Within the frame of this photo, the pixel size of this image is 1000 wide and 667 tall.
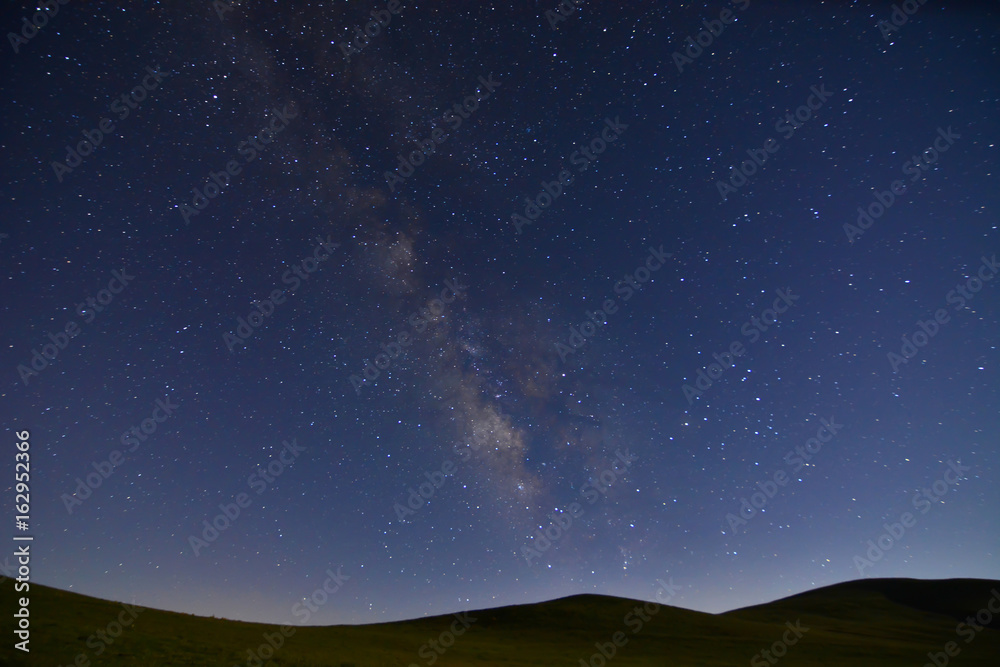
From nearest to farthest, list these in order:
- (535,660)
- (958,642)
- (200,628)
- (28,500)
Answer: (28,500)
(200,628)
(535,660)
(958,642)

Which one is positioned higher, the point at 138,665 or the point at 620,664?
the point at 138,665

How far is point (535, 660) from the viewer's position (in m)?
29.0

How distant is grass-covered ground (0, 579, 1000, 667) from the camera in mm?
20719

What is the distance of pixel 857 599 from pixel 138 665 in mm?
86501

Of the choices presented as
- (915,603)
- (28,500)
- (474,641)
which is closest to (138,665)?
(28,500)

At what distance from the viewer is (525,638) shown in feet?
123

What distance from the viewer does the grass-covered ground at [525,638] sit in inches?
816

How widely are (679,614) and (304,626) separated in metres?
34.2

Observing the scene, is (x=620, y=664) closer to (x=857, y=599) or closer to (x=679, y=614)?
(x=679, y=614)

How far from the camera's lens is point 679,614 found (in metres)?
46.8

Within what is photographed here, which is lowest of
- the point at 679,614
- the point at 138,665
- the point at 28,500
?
the point at 679,614

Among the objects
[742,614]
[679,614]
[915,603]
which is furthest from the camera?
[915,603]

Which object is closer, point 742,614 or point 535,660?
point 535,660

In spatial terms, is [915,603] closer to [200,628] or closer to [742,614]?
[742,614]
